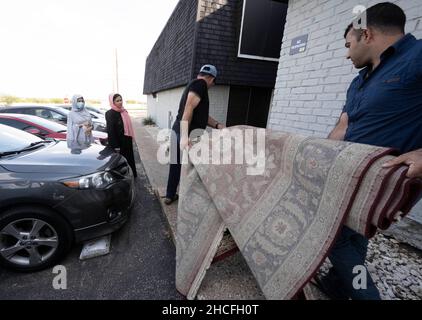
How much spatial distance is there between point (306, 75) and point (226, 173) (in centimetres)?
287

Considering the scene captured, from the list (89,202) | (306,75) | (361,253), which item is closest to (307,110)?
(306,75)

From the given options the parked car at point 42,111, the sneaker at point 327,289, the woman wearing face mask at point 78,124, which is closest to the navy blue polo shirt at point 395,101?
the sneaker at point 327,289

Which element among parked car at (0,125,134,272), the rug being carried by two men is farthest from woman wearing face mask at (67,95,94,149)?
the rug being carried by two men

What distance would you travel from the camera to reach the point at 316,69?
329cm

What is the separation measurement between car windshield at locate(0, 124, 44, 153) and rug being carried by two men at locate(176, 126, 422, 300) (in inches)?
90.4

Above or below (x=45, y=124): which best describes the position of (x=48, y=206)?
below

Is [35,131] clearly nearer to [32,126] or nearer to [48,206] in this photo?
[32,126]

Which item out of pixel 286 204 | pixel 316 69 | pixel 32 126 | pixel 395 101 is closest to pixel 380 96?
pixel 395 101

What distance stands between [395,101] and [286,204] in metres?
0.86

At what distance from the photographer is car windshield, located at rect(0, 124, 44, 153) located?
248 cm

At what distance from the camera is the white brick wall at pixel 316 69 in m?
2.90

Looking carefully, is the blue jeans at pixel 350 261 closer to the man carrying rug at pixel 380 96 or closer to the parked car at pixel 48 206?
the man carrying rug at pixel 380 96

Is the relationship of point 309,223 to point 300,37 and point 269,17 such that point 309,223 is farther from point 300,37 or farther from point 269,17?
point 269,17

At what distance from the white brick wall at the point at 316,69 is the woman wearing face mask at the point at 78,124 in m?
3.79
